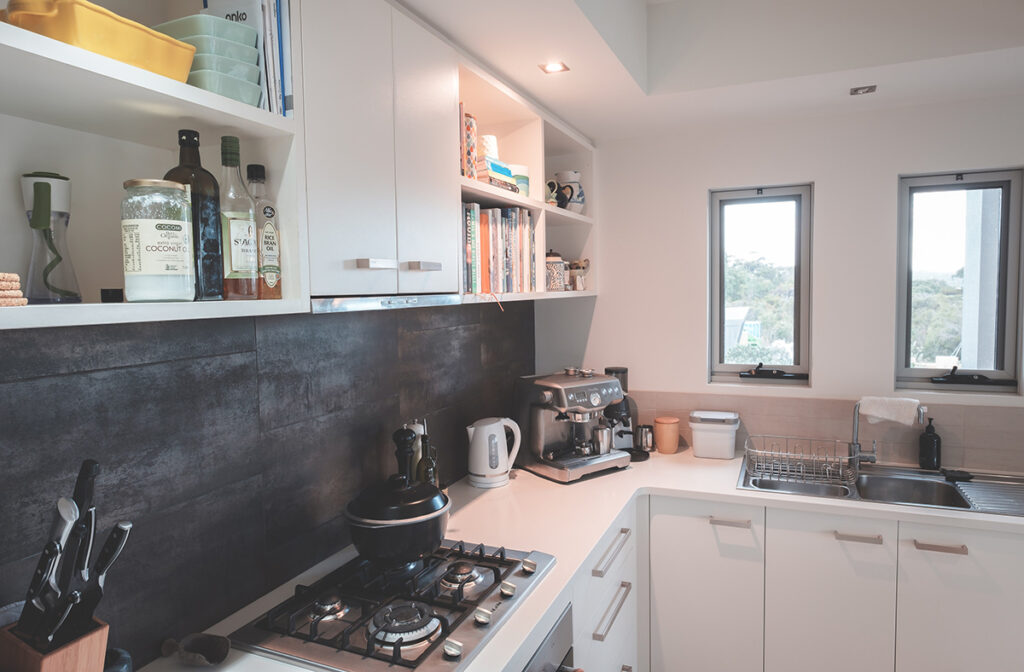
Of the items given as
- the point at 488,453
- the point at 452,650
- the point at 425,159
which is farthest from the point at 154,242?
the point at 488,453

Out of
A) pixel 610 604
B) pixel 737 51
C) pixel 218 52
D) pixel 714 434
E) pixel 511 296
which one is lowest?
pixel 610 604

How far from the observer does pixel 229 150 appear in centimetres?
106

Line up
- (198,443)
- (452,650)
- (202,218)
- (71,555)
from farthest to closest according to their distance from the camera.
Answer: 1. (198,443)
2. (452,650)
3. (202,218)
4. (71,555)

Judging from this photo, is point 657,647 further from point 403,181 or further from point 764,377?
point 403,181

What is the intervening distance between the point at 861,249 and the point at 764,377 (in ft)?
2.21

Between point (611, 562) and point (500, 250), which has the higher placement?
point (500, 250)

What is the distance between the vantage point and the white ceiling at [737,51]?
1.68m

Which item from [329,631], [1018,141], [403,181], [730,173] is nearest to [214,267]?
[403,181]

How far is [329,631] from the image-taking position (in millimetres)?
1261

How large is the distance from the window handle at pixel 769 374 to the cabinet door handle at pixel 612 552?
1.04m

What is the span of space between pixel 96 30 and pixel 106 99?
0.11 m

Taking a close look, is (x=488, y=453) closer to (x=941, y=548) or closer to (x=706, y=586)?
(x=706, y=586)

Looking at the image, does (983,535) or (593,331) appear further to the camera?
(593,331)

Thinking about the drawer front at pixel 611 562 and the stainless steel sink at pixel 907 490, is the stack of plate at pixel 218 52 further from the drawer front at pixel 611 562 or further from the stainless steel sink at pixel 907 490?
the stainless steel sink at pixel 907 490
